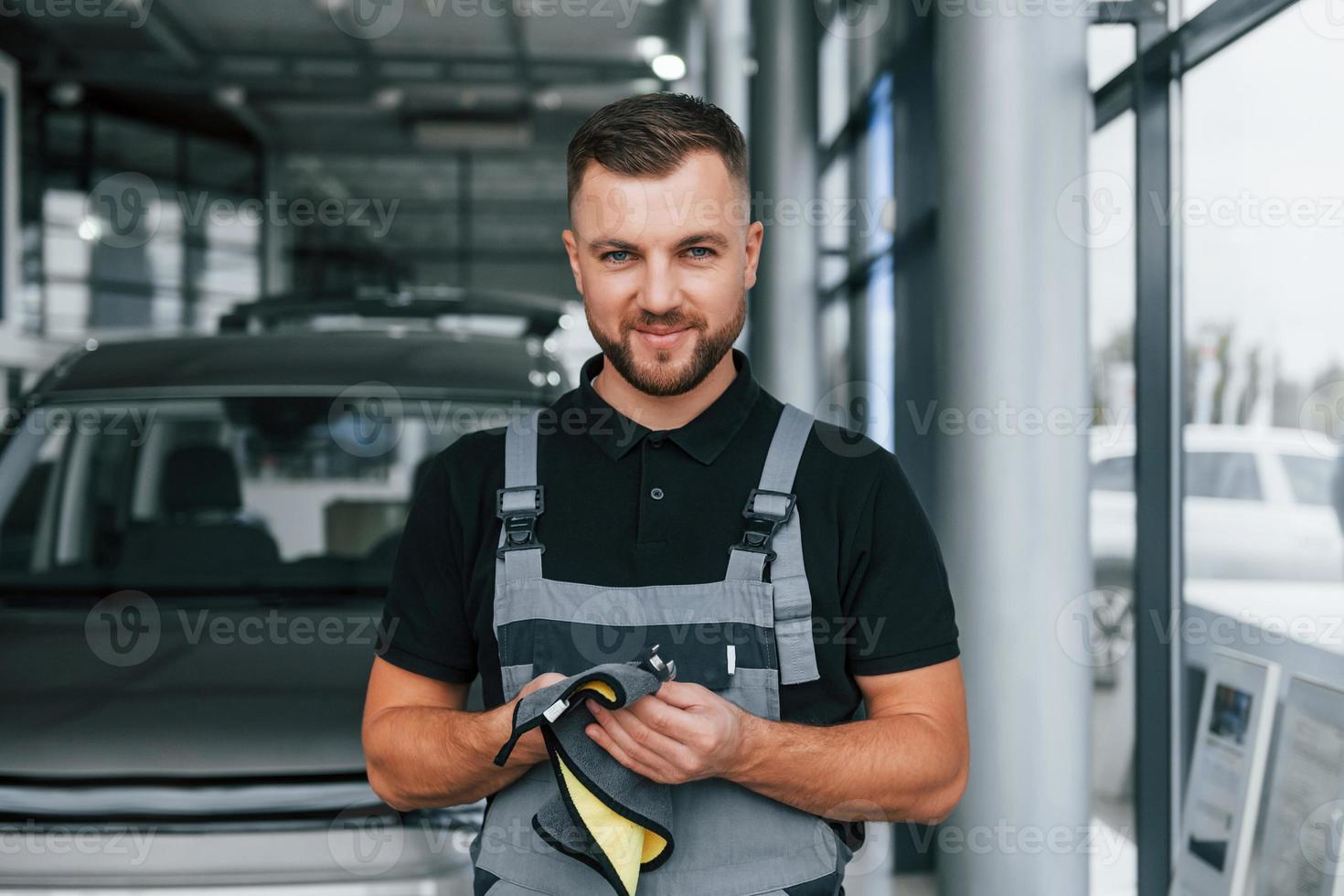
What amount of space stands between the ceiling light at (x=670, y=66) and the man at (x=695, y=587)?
910cm

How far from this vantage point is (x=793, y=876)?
4.17 feet

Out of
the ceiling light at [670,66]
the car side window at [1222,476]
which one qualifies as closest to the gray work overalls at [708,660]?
the car side window at [1222,476]

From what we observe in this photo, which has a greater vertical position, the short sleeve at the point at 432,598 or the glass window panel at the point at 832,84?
the glass window panel at the point at 832,84

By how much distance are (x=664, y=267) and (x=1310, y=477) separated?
1434 mm

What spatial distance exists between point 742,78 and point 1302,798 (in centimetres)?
651

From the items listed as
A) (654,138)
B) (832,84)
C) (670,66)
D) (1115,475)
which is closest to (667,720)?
(654,138)

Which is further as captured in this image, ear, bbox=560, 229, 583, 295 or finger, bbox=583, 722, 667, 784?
ear, bbox=560, 229, 583, 295

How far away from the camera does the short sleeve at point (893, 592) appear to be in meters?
1.29

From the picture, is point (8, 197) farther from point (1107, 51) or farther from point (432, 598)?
point (432, 598)

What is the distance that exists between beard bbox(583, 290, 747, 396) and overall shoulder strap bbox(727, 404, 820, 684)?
14 centimetres

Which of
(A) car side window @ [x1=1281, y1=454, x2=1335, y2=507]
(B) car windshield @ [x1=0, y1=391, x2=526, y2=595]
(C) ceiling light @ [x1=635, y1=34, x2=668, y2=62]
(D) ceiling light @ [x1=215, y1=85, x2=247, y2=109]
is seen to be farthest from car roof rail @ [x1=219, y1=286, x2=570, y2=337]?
(D) ceiling light @ [x1=215, y1=85, x2=247, y2=109]

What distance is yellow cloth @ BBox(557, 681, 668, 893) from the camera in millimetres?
1159

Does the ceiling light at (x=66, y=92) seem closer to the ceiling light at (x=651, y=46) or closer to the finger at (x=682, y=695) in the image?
the ceiling light at (x=651, y=46)

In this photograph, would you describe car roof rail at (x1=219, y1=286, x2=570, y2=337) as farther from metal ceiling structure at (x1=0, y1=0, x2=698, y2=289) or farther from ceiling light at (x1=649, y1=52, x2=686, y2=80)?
ceiling light at (x1=649, y1=52, x2=686, y2=80)
